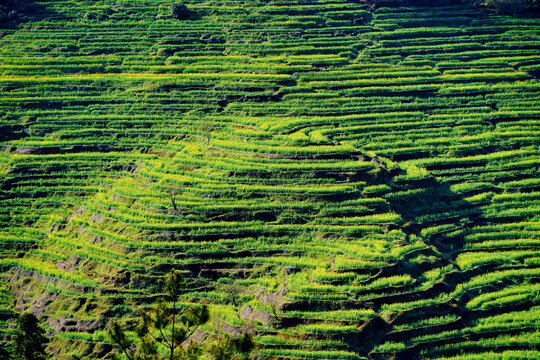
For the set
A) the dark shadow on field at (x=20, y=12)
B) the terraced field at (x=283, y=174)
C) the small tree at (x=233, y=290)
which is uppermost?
the dark shadow on field at (x=20, y=12)

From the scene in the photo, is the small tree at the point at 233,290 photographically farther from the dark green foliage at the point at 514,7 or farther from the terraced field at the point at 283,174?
Result: the dark green foliage at the point at 514,7

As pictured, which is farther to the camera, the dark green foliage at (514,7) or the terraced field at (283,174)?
the dark green foliage at (514,7)

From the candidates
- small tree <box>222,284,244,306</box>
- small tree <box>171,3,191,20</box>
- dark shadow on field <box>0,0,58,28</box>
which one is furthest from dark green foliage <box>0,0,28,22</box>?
small tree <box>222,284,244,306</box>

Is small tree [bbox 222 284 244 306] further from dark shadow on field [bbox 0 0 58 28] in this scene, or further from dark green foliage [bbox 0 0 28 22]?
dark green foliage [bbox 0 0 28 22]

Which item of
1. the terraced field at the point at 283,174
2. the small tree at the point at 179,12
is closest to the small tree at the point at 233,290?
the terraced field at the point at 283,174

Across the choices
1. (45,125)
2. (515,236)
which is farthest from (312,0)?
(515,236)

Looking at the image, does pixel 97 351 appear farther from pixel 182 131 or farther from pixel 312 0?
pixel 312 0
